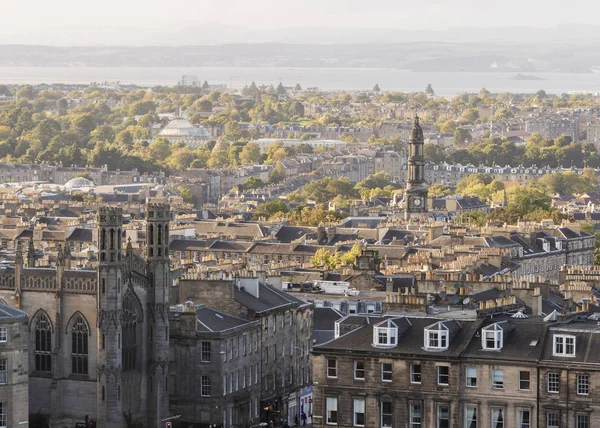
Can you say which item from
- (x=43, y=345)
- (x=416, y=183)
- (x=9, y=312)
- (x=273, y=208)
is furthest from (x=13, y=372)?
(x=273, y=208)

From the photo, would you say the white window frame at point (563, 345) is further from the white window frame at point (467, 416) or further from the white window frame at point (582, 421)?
the white window frame at point (467, 416)

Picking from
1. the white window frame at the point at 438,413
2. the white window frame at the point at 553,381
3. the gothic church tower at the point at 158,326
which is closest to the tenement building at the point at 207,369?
the gothic church tower at the point at 158,326

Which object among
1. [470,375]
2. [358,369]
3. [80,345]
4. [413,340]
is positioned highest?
[413,340]

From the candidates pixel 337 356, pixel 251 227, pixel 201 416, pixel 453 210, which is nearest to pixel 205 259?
pixel 251 227

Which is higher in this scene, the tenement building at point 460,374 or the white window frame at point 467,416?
the tenement building at point 460,374

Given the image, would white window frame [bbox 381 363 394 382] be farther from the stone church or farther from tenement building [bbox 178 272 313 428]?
tenement building [bbox 178 272 313 428]

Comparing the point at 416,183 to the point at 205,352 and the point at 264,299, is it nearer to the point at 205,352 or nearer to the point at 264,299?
the point at 264,299

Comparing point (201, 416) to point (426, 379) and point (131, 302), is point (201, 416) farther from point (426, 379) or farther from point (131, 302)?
point (426, 379)

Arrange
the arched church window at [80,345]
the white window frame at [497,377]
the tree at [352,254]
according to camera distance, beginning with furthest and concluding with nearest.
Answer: the tree at [352,254] < the arched church window at [80,345] < the white window frame at [497,377]
